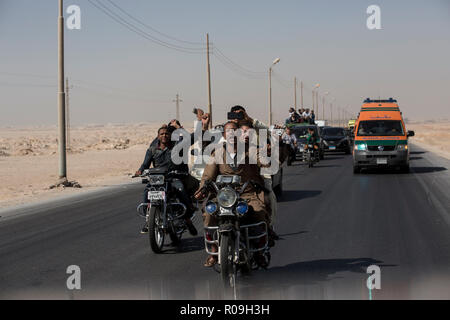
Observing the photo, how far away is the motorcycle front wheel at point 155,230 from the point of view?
29.0ft

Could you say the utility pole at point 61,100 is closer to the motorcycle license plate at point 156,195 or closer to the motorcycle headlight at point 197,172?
the motorcycle headlight at point 197,172

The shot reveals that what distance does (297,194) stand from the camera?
56.0 ft

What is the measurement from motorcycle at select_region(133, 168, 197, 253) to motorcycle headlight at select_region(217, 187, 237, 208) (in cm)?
221

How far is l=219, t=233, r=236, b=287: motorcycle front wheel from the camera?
6.67 m

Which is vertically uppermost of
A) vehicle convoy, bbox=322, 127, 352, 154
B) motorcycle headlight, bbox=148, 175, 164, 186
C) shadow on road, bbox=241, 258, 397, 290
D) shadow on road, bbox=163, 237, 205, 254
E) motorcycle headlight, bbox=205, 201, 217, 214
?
vehicle convoy, bbox=322, 127, 352, 154

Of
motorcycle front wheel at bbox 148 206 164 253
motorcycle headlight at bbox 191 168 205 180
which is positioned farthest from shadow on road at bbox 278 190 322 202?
motorcycle front wheel at bbox 148 206 164 253

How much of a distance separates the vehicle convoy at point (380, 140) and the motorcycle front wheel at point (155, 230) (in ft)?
51.6

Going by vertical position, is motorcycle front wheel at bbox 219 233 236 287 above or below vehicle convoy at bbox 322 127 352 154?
below

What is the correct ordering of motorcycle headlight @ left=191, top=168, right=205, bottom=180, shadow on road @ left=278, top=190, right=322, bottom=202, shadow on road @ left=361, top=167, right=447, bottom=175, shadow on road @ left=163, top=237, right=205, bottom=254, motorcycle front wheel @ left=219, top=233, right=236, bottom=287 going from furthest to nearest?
shadow on road @ left=361, top=167, right=447, bottom=175
shadow on road @ left=278, top=190, right=322, bottom=202
motorcycle headlight @ left=191, top=168, right=205, bottom=180
shadow on road @ left=163, top=237, right=205, bottom=254
motorcycle front wheel @ left=219, top=233, right=236, bottom=287

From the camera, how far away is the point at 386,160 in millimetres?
A: 23594

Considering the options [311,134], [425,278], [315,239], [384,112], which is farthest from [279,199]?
[311,134]

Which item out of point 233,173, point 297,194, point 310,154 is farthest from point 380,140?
point 233,173

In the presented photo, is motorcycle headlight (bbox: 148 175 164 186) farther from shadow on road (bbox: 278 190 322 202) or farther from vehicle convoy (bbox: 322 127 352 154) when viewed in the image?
vehicle convoy (bbox: 322 127 352 154)

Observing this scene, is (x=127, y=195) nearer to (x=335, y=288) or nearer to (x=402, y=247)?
(x=402, y=247)
